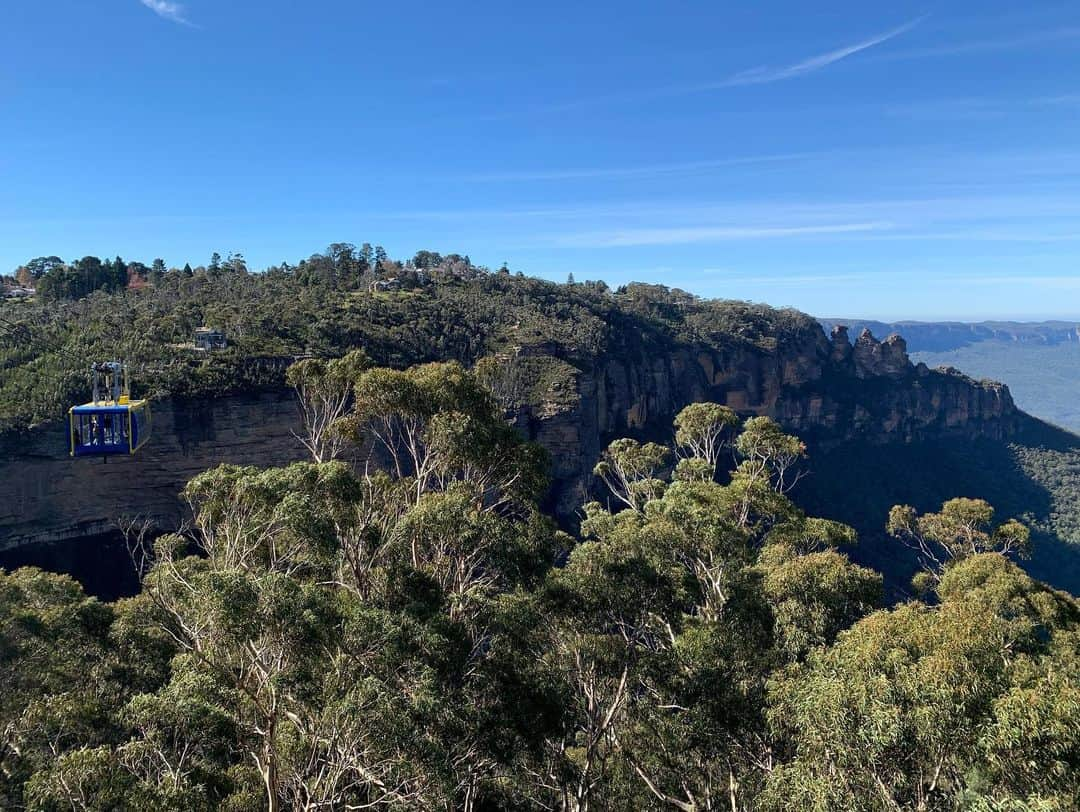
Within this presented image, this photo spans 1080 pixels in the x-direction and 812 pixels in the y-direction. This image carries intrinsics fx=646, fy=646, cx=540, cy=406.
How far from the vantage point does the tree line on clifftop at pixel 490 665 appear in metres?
6.97

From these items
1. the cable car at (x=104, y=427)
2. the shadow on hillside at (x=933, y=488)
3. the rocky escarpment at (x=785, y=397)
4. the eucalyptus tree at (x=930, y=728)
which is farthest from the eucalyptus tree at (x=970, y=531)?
the shadow on hillside at (x=933, y=488)

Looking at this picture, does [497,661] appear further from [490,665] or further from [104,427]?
[104,427]

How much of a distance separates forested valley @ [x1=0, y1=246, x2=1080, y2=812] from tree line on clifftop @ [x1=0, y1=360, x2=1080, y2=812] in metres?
0.04

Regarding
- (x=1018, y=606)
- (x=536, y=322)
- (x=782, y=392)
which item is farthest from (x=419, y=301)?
(x=1018, y=606)

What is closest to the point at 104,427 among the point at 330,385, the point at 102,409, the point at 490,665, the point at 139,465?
the point at 102,409

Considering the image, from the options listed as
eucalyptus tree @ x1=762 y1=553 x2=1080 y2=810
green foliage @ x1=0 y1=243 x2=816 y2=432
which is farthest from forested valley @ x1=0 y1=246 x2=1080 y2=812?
green foliage @ x1=0 y1=243 x2=816 y2=432

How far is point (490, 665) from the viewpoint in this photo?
10.1 m

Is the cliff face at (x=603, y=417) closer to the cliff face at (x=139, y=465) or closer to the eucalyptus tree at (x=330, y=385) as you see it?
the cliff face at (x=139, y=465)

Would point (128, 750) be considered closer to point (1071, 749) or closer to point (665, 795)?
point (665, 795)

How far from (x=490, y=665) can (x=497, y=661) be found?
0.13 meters

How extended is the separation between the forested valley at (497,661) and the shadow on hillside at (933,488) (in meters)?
37.7

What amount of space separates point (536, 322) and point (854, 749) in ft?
162

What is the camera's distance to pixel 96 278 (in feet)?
191

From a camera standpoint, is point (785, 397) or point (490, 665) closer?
point (490, 665)
